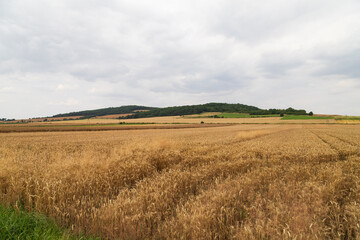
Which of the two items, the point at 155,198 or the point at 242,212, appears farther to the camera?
the point at 155,198

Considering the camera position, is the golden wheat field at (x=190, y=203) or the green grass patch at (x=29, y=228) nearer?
the green grass patch at (x=29, y=228)

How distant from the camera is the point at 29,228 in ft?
10.7

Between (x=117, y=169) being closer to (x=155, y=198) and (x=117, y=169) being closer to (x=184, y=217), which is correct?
(x=155, y=198)

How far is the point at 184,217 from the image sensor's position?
3.34 m

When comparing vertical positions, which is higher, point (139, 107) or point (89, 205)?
point (139, 107)

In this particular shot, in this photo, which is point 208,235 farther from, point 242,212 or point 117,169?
point 117,169

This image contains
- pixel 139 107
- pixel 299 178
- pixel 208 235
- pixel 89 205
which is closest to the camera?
pixel 208 235

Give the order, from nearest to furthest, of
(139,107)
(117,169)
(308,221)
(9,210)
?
(308,221), (9,210), (117,169), (139,107)

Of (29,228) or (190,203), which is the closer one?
(29,228)

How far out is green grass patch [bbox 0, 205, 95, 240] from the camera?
292 cm

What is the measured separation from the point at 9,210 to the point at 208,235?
4.05 meters

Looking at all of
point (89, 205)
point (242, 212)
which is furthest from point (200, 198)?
point (89, 205)

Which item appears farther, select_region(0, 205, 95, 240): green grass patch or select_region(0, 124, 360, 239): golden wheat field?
select_region(0, 124, 360, 239): golden wheat field

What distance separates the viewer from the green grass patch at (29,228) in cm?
292
